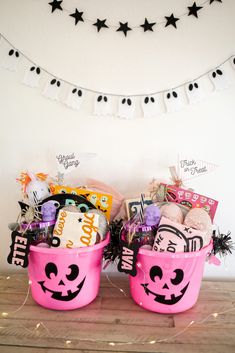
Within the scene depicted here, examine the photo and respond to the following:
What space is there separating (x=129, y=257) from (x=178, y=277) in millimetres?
174

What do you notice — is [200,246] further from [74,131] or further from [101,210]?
[74,131]

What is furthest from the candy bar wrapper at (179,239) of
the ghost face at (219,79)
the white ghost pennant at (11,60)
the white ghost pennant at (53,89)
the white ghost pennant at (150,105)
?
the white ghost pennant at (11,60)

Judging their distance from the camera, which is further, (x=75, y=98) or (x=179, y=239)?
(x=75, y=98)

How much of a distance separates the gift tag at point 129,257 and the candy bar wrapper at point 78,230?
0.10 metres

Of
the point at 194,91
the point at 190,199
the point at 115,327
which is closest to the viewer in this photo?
the point at 115,327

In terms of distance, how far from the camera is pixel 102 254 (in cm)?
108

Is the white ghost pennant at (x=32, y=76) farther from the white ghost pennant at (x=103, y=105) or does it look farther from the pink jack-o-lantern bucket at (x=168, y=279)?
the pink jack-o-lantern bucket at (x=168, y=279)

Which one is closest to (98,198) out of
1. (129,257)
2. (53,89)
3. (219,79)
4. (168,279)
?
(129,257)

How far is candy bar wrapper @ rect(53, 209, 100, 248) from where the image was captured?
994 millimetres

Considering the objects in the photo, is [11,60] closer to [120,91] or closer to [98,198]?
[120,91]

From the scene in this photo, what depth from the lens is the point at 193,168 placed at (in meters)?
1.18

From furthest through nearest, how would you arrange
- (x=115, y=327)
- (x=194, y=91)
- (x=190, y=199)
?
(x=194, y=91)
(x=190, y=199)
(x=115, y=327)

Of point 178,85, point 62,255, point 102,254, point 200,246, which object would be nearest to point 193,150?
point 178,85

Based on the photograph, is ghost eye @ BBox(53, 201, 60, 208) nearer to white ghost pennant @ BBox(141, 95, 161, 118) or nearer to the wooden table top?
the wooden table top
